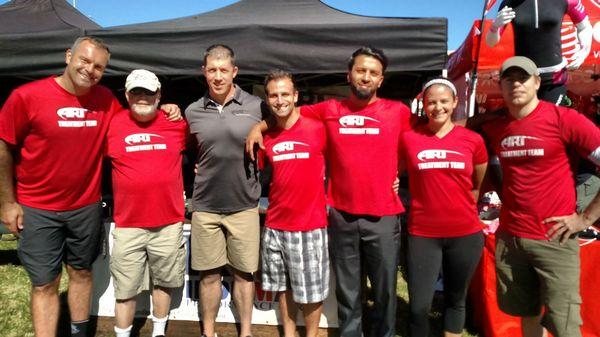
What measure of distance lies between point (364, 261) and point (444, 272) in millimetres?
471

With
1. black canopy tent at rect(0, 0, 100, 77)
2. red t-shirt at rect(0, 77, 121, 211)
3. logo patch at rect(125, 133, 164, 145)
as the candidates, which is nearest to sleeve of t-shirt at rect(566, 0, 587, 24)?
logo patch at rect(125, 133, 164, 145)

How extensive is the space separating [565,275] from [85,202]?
9.09 ft

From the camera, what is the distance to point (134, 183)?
247 centimetres

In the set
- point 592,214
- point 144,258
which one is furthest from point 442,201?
point 144,258

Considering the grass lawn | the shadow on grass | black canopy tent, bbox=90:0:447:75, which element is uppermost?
black canopy tent, bbox=90:0:447:75

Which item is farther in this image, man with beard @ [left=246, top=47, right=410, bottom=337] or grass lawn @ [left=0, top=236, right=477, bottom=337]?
grass lawn @ [left=0, top=236, right=477, bottom=337]

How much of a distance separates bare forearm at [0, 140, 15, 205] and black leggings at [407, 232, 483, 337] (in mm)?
2394

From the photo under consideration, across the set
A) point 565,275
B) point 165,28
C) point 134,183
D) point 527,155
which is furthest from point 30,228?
point 565,275

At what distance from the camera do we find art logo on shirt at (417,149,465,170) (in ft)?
7.27

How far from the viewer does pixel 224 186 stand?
2.57 meters

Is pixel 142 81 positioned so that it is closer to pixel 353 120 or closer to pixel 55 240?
pixel 55 240

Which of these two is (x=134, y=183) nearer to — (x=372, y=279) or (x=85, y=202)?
(x=85, y=202)

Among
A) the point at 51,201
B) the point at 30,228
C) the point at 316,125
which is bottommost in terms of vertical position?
the point at 30,228

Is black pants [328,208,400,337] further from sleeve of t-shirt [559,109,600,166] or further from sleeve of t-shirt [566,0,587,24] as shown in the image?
sleeve of t-shirt [566,0,587,24]
